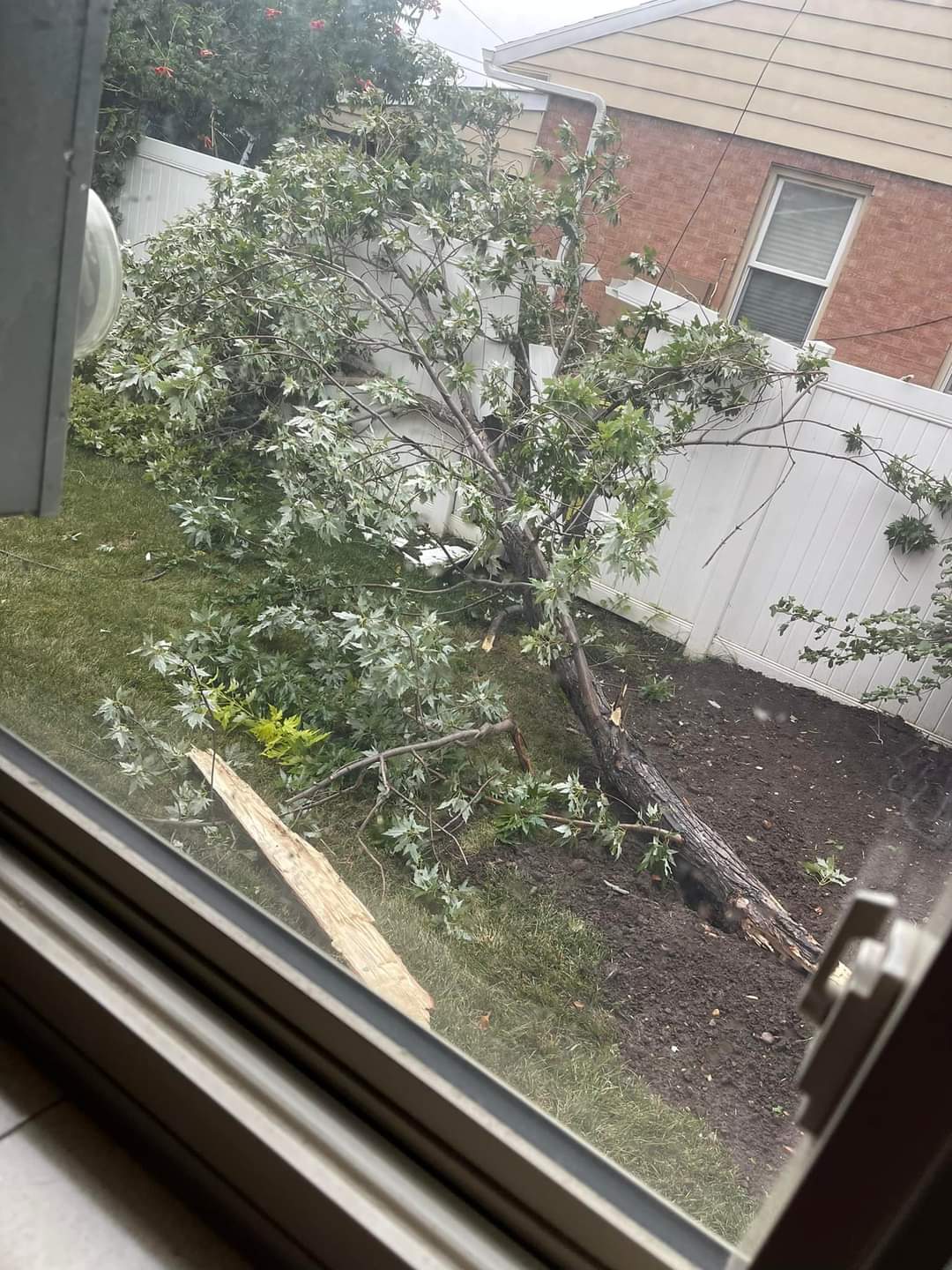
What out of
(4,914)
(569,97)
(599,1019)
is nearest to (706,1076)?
(599,1019)

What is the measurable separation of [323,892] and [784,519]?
76cm

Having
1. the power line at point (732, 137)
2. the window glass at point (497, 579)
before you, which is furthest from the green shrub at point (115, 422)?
the power line at point (732, 137)

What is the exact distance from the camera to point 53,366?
755mm

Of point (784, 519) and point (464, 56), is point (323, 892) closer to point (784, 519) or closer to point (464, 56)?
point (784, 519)

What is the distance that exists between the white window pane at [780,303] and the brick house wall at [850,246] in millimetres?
21

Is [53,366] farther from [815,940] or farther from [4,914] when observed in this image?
[815,940]

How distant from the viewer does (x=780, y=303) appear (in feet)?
3.11

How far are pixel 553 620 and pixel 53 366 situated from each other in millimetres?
877

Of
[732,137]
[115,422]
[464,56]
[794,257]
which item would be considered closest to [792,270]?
[794,257]

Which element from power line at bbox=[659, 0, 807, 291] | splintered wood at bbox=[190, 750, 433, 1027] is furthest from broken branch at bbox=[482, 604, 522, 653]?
power line at bbox=[659, 0, 807, 291]

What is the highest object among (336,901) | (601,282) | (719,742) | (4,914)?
(601,282)

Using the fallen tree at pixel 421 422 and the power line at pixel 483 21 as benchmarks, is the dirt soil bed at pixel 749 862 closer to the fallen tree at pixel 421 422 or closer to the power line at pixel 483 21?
the fallen tree at pixel 421 422

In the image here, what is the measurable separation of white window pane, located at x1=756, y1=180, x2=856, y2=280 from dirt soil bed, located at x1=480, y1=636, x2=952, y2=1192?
0.48 metres

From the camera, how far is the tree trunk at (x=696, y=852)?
1007 mm
